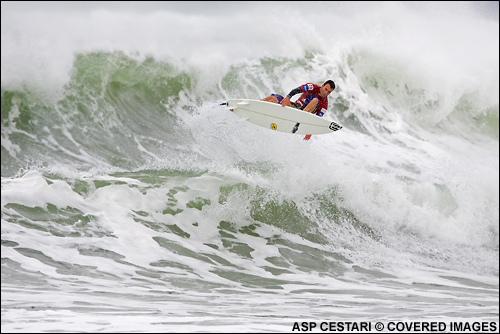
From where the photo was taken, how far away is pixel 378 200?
484 inches

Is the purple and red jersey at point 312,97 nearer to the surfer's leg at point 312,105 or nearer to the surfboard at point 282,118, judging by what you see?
the surfer's leg at point 312,105

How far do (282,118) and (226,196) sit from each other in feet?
7.23

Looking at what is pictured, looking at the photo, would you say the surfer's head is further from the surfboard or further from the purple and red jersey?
the surfboard

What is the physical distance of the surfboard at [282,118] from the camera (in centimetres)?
948

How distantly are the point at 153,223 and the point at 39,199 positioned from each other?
1.83m

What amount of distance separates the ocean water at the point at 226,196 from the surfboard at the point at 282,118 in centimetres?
185

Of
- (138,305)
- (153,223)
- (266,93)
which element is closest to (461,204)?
(266,93)

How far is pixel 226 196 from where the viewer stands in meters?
11.1

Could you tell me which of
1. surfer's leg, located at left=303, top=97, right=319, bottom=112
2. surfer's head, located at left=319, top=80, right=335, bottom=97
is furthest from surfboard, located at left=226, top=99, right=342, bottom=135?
surfer's head, located at left=319, top=80, right=335, bottom=97

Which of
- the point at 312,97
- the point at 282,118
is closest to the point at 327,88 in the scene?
the point at 312,97

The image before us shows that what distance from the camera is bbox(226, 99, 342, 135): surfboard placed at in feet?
31.1

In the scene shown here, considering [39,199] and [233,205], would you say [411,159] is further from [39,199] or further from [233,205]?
[39,199]

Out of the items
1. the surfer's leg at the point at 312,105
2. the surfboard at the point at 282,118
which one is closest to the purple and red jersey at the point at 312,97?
the surfer's leg at the point at 312,105

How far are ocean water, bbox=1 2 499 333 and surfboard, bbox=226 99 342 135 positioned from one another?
1849mm
